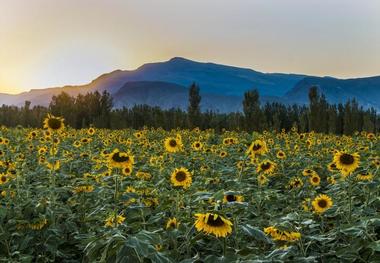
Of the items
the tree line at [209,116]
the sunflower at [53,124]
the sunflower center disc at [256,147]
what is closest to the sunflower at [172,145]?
the sunflower at [53,124]

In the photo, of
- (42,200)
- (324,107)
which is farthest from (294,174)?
(324,107)

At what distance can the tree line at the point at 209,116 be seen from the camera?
86.2 ft

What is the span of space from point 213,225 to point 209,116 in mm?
28836

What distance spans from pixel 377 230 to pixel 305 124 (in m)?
23.6

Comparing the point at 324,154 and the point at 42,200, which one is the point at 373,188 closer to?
the point at 42,200

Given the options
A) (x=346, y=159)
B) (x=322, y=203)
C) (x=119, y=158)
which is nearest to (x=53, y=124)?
(x=119, y=158)

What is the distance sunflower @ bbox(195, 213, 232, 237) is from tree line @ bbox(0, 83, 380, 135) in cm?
2270

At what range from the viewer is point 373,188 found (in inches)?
173

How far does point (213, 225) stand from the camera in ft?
9.39

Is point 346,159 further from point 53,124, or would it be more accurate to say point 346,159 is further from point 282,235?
point 53,124

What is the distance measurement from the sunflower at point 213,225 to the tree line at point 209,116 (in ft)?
74.5

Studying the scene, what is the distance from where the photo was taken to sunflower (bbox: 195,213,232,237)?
9.30ft

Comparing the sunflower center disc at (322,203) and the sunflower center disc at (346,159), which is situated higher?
the sunflower center disc at (346,159)

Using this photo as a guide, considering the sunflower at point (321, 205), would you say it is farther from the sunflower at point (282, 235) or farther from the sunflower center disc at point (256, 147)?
the sunflower at point (282, 235)
